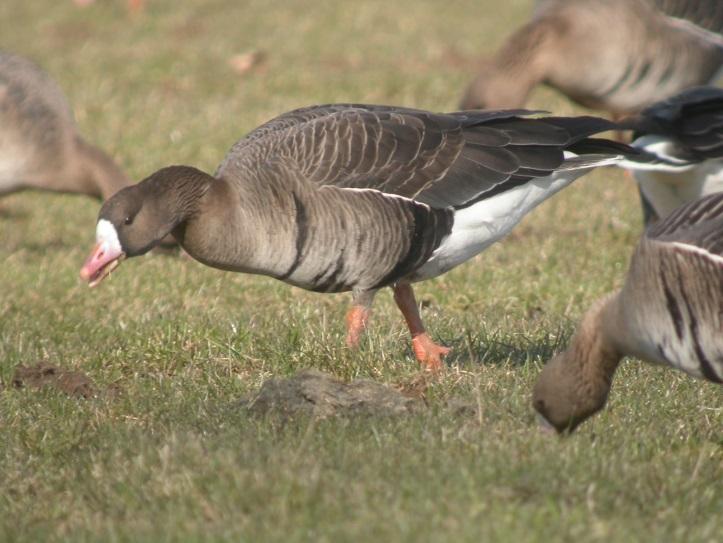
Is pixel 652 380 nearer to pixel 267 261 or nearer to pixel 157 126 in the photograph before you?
pixel 267 261

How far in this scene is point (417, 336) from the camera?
22.0 feet

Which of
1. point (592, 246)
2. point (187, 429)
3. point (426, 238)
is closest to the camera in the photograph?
point (187, 429)

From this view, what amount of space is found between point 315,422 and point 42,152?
5792 mm

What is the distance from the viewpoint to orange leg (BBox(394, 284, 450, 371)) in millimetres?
6426

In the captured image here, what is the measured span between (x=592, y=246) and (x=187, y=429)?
187 inches

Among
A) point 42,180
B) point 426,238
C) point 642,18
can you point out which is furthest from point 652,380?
point 642,18

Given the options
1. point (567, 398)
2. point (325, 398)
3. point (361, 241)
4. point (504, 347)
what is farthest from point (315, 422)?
point (504, 347)

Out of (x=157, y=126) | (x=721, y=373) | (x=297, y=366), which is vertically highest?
(x=721, y=373)

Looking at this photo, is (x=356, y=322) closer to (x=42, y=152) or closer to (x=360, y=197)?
(x=360, y=197)

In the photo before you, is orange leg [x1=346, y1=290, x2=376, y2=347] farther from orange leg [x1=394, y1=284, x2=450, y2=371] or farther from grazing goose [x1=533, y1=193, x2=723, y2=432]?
grazing goose [x1=533, y1=193, x2=723, y2=432]

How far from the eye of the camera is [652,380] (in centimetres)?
609

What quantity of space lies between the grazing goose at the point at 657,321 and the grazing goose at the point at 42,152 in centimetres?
593

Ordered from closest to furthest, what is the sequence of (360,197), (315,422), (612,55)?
(315,422)
(360,197)
(612,55)

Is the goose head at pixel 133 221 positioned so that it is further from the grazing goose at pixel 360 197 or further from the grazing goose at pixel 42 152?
the grazing goose at pixel 42 152
